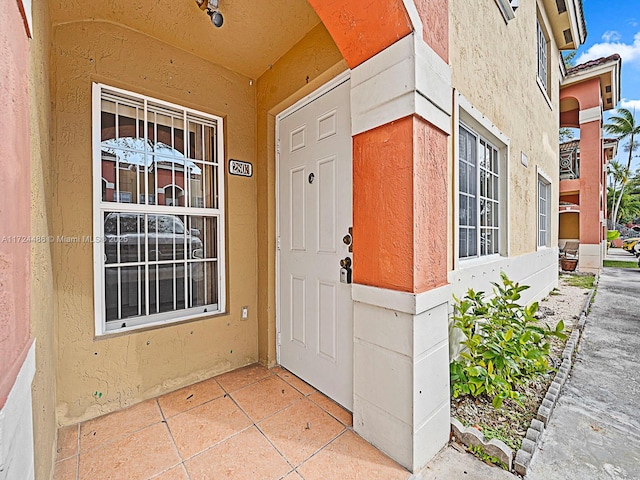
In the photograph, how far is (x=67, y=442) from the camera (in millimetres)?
1733

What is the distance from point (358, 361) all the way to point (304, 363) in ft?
2.74

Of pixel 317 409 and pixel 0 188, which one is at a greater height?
pixel 0 188

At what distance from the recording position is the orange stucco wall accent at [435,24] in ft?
5.21

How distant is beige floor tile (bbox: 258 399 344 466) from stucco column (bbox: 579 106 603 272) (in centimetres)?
1019

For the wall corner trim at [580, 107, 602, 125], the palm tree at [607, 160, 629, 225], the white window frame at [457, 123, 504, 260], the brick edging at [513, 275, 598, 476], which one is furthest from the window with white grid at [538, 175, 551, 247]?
the palm tree at [607, 160, 629, 225]

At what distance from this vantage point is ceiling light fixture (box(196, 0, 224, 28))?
1.88m

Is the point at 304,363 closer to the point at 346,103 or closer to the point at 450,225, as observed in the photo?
the point at 450,225

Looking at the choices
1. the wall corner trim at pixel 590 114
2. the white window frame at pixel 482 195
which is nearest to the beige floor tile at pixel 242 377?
the white window frame at pixel 482 195

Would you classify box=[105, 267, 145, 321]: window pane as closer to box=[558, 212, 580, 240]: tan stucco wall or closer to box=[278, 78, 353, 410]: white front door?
box=[278, 78, 353, 410]: white front door

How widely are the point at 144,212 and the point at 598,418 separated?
3.54m

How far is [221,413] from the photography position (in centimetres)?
201

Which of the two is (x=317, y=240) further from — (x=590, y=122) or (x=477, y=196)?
(x=590, y=122)

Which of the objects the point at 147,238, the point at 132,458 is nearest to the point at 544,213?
the point at 147,238

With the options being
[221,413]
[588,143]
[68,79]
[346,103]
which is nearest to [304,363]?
[221,413]
